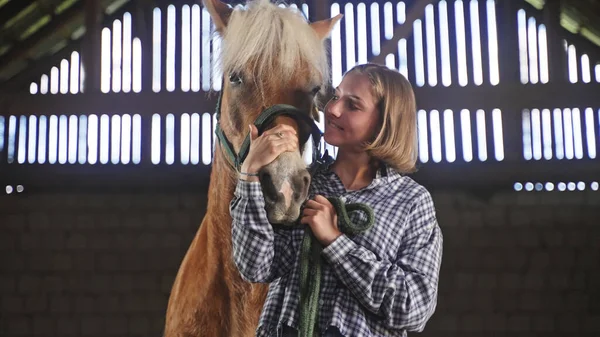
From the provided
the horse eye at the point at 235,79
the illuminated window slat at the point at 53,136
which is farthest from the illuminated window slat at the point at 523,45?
Answer: the horse eye at the point at 235,79

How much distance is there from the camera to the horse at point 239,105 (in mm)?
1144

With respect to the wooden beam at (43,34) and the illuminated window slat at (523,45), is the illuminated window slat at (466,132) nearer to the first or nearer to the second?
the illuminated window slat at (523,45)

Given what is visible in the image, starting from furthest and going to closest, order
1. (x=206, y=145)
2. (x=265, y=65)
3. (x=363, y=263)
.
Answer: (x=206, y=145)
(x=265, y=65)
(x=363, y=263)

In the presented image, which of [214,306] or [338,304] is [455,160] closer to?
[214,306]

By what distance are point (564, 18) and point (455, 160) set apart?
3.81ft

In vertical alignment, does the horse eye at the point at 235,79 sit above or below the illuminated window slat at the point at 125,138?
below

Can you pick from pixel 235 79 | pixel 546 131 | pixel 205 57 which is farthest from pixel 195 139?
pixel 235 79

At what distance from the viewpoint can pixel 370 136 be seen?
0.84 m

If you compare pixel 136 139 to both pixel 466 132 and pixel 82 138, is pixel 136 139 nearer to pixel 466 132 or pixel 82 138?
pixel 82 138

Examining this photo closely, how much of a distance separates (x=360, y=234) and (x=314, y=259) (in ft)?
Answer: 0.20

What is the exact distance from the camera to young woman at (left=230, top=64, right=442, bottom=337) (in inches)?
28.8

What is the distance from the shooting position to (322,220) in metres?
0.74

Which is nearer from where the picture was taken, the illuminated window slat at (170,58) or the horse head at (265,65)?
the horse head at (265,65)

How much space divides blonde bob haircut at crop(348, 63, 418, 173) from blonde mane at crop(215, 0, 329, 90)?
31cm
